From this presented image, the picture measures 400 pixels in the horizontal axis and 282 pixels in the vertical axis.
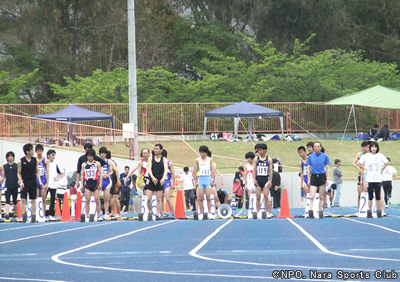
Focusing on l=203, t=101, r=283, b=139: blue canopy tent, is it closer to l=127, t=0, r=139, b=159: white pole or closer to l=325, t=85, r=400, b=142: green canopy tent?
l=325, t=85, r=400, b=142: green canopy tent

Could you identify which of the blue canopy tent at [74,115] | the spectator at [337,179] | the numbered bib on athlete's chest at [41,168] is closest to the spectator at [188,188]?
the spectator at [337,179]

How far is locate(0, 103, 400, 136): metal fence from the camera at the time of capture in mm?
44812

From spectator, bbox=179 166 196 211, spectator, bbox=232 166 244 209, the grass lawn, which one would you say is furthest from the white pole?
the grass lawn

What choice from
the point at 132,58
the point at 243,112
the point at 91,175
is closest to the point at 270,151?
the point at 243,112

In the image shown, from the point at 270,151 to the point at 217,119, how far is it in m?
4.81

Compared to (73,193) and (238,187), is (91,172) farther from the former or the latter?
(238,187)

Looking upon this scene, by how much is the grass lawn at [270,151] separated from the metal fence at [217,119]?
55.4 inches

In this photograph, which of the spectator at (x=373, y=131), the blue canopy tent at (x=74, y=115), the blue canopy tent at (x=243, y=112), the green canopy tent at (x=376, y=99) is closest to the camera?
the blue canopy tent at (x=74, y=115)

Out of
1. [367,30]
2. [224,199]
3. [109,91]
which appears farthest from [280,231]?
[367,30]

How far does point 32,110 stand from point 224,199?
17843 mm

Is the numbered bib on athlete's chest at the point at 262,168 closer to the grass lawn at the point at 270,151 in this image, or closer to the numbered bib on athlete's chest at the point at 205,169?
the numbered bib on athlete's chest at the point at 205,169

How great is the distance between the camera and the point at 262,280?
924 centimetres

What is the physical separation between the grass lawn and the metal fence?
1.41 m

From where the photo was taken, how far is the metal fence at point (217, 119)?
44.8m
